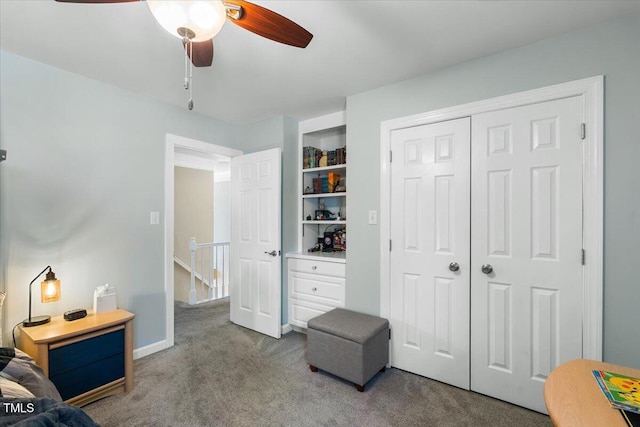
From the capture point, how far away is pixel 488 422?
178 centimetres

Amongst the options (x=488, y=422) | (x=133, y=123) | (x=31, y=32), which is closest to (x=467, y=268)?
(x=488, y=422)

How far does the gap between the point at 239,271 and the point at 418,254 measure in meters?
2.10

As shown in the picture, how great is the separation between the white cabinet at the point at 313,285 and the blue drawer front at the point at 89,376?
1608 millimetres

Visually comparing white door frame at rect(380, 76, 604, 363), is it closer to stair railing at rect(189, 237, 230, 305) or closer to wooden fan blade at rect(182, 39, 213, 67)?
wooden fan blade at rect(182, 39, 213, 67)

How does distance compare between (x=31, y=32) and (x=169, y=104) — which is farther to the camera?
(x=169, y=104)

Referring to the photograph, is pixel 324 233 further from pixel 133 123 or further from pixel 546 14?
pixel 546 14

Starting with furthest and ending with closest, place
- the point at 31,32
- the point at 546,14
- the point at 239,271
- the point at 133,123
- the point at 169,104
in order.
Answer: the point at 239,271
the point at 169,104
the point at 133,123
the point at 31,32
the point at 546,14

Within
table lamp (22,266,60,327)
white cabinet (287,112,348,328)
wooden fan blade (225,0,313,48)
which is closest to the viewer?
wooden fan blade (225,0,313,48)

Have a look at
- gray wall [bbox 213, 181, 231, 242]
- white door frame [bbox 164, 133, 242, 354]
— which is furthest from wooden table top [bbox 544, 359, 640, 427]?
gray wall [bbox 213, 181, 231, 242]

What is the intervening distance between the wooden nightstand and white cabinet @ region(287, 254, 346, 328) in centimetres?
155

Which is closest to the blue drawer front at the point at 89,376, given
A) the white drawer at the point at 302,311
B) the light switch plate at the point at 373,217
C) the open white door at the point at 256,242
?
the open white door at the point at 256,242

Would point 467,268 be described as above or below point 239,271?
above

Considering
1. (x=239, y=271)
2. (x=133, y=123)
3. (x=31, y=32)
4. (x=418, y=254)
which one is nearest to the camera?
(x=31, y=32)

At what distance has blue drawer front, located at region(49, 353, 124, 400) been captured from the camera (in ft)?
6.04
